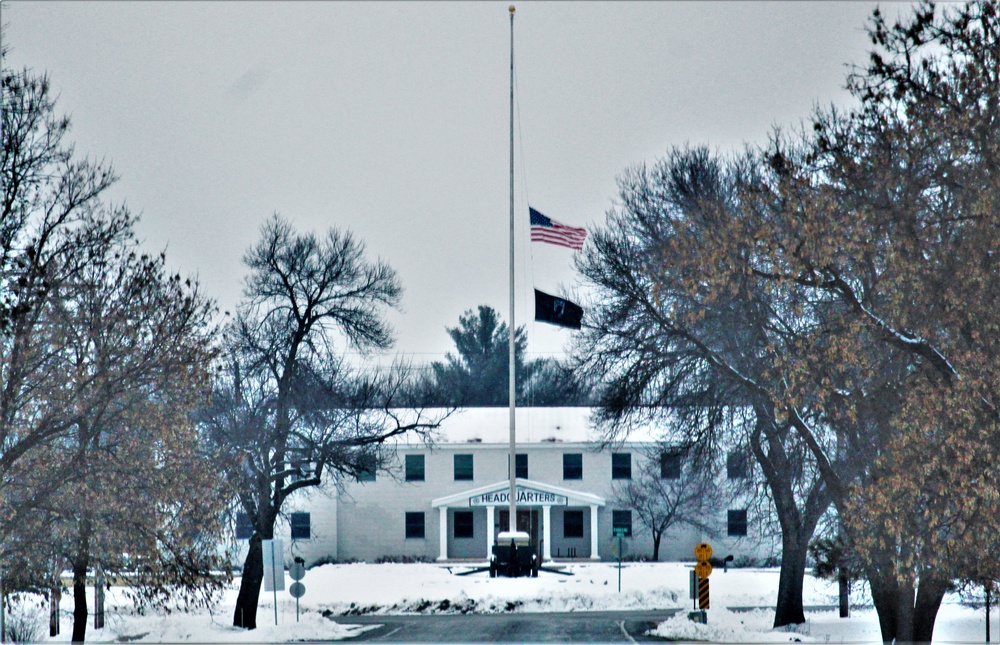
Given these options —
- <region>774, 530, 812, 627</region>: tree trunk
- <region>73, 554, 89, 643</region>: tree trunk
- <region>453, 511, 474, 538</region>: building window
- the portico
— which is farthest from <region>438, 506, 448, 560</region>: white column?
<region>73, 554, 89, 643</region>: tree trunk

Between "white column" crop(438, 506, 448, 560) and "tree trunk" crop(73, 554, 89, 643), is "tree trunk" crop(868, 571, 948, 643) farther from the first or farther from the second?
"white column" crop(438, 506, 448, 560)

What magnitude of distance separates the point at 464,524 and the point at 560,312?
31015 millimetres

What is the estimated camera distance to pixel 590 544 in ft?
188

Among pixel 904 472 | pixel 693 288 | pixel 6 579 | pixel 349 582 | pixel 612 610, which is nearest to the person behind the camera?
pixel 904 472

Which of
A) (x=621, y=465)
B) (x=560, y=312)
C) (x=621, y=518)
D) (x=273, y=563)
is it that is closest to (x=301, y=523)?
(x=621, y=518)

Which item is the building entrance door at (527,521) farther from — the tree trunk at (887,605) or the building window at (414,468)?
the tree trunk at (887,605)

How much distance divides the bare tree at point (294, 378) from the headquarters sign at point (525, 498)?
78.6 feet

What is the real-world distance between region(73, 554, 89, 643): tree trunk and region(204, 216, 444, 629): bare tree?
24.8 ft

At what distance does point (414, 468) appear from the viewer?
58.6m

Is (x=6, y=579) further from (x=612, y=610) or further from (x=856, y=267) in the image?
(x=612, y=610)

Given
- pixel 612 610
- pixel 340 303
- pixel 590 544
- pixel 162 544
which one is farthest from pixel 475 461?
pixel 162 544

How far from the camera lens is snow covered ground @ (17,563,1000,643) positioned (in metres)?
28.5

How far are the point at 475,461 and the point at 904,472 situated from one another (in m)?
46.0

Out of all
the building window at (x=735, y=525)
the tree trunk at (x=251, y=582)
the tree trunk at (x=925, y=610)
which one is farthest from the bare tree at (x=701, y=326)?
the building window at (x=735, y=525)
